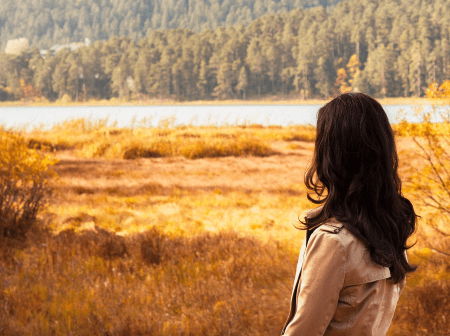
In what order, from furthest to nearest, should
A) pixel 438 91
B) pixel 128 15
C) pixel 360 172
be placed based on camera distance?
pixel 128 15 < pixel 438 91 < pixel 360 172

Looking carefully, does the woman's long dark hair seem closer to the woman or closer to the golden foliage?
the woman

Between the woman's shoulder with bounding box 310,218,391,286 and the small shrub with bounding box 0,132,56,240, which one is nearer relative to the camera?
the woman's shoulder with bounding box 310,218,391,286

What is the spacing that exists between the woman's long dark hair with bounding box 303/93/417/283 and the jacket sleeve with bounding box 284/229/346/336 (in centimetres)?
8

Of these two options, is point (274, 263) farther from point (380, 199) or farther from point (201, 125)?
point (201, 125)

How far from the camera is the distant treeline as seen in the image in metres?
48.1

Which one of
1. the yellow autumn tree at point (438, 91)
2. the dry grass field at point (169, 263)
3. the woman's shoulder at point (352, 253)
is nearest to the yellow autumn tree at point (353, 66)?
the dry grass field at point (169, 263)

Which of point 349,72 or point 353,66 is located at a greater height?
point 353,66

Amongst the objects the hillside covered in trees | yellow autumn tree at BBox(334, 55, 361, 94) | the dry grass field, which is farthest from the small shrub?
the hillside covered in trees

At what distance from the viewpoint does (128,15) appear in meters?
108

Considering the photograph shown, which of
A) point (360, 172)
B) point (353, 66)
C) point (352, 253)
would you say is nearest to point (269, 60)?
point (353, 66)

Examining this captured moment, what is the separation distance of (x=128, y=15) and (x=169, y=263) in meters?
113

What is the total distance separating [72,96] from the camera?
219 feet

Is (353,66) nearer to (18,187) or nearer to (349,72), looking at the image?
(349,72)

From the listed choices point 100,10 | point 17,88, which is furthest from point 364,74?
point 100,10
